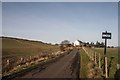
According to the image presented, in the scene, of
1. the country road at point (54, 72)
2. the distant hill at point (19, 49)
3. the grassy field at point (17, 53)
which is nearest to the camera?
the country road at point (54, 72)

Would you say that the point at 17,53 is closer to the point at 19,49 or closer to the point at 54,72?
the point at 19,49

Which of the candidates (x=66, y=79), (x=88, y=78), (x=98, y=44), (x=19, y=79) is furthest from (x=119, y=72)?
(x=98, y=44)

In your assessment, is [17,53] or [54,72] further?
[17,53]

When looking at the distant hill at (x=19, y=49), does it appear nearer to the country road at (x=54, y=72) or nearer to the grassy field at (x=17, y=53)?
the grassy field at (x=17, y=53)

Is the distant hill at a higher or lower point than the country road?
higher

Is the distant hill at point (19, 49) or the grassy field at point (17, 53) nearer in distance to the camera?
the grassy field at point (17, 53)

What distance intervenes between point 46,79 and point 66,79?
1.38 meters

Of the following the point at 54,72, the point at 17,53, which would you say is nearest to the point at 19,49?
the point at 17,53

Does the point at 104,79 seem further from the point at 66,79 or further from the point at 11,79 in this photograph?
the point at 11,79

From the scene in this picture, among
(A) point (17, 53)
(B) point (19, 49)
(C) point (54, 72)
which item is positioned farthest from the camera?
(B) point (19, 49)

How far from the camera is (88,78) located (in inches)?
559

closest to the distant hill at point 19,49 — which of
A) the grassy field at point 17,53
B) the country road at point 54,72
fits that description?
the grassy field at point 17,53

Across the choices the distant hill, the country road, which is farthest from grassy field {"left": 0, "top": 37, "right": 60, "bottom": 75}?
the country road

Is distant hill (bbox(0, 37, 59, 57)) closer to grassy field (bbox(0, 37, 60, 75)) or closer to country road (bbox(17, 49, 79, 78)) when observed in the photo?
grassy field (bbox(0, 37, 60, 75))
